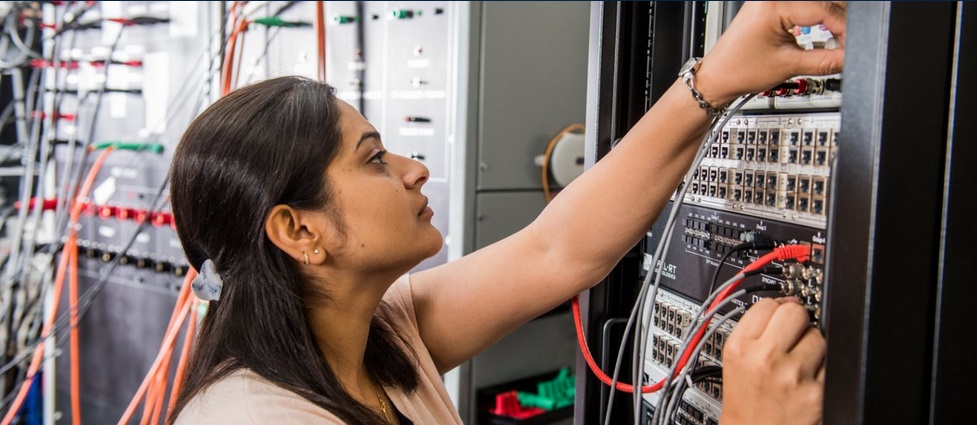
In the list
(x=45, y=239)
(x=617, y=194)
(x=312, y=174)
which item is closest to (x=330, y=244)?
(x=312, y=174)

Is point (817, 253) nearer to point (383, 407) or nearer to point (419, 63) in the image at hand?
point (383, 407)

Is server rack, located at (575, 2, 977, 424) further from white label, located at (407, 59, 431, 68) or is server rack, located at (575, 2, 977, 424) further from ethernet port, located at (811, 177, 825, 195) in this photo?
white label, located at (407, 59, 431, 68)

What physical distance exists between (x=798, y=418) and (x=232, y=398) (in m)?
0.59

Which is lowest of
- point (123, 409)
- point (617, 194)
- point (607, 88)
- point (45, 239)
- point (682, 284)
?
point (123, 409)

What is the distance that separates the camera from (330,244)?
993 millimetres

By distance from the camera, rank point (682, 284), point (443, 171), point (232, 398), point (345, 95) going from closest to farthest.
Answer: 1. point (232, 398)
2. point (682, 284)
3. point (443, 171)
4. point (345, 95)

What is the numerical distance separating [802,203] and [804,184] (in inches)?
0.7

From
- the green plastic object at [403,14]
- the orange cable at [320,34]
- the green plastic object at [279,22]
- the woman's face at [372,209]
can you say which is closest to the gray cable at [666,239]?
the woman's face at [372,209]

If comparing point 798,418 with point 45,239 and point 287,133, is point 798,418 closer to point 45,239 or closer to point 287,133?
point 287,133

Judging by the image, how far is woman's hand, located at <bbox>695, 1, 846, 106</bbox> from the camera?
0.64 m

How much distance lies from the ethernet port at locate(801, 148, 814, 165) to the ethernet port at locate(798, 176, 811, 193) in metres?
0.02

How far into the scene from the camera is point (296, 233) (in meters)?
0.98

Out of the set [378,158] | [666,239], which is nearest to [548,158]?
[378,158]

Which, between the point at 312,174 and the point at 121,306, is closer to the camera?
the point at 312,174
